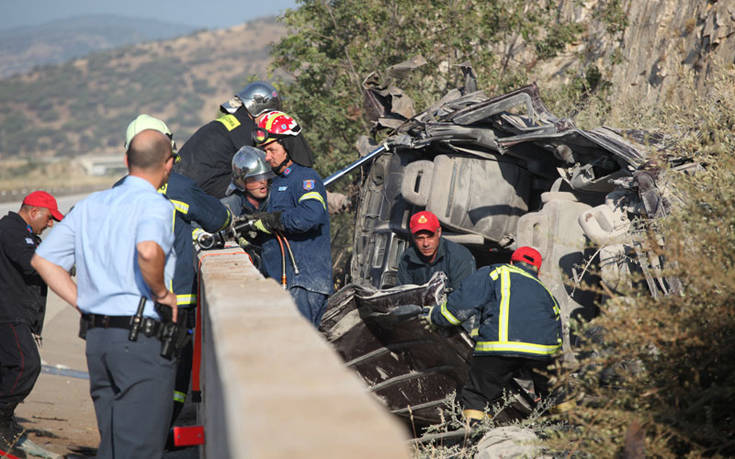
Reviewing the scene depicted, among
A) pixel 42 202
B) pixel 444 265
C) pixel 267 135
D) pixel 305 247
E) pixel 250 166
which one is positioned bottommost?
pixel 444 265

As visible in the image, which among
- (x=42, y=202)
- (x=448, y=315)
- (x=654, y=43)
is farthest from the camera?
(x=654, y=43)

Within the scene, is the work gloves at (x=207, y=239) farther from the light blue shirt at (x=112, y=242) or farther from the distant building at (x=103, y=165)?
the distant building at (x=103, y=165)

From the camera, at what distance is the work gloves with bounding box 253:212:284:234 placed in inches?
213

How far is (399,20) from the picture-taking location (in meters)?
11.7

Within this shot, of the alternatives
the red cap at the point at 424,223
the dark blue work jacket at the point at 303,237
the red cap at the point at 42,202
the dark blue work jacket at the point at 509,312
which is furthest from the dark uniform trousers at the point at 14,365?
the dark blue work jacket at the point at 509,312

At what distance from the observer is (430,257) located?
6.15m

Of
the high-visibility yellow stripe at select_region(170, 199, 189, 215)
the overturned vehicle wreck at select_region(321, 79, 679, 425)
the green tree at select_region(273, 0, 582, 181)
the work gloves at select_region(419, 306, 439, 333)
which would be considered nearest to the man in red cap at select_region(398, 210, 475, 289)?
the overturned vehicle wreck at select_region(321, 79, 679, 425)

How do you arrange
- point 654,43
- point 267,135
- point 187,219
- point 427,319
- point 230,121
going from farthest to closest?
1. point 654,43
2. point 230,121
3. point 267,135
4. point 427,319
5. point 187,219

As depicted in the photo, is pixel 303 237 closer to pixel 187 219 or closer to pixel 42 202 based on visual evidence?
pixel 187 219

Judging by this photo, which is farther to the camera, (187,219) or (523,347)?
(523,347)

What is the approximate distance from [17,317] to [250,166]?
7.39 ft

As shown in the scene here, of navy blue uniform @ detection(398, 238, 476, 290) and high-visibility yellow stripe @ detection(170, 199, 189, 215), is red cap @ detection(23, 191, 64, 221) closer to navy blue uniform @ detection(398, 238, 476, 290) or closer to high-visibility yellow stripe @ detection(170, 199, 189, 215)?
high-visibility yellow stripe @ detection(170, 199, 189, 215)

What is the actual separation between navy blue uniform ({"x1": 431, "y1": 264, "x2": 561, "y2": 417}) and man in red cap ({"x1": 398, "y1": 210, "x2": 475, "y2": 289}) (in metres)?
0.89

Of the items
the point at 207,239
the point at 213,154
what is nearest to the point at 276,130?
the point at 213,154
